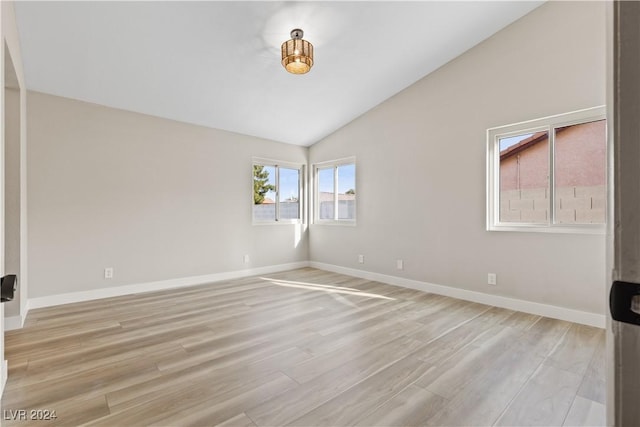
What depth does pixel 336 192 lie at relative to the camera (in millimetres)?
5488

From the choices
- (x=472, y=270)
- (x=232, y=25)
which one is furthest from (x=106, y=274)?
(x=472, y=270)

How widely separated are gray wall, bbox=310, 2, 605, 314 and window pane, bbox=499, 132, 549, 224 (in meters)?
0.22

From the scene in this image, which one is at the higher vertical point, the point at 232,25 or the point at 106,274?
the point at 232,25

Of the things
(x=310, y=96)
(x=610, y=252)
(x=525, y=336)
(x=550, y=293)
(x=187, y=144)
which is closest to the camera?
(x=610, y=252)

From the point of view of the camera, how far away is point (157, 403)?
67.1 inches

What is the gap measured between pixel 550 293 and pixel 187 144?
4738 millimetres

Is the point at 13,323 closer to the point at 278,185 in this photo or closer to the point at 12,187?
the point at 12,187

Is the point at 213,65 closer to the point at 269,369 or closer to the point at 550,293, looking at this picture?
the point at 269,369

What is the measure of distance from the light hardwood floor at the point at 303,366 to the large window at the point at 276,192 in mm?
2223

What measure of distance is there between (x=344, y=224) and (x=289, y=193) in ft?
4.13

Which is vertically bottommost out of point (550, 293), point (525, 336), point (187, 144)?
point (525, 336)

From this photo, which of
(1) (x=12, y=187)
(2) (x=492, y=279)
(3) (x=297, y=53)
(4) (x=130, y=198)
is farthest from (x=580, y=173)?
(1) (x=12, y=187)

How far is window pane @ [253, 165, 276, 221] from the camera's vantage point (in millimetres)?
5234

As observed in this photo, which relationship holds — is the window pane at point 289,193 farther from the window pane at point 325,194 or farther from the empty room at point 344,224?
the empty room at point 344,224
